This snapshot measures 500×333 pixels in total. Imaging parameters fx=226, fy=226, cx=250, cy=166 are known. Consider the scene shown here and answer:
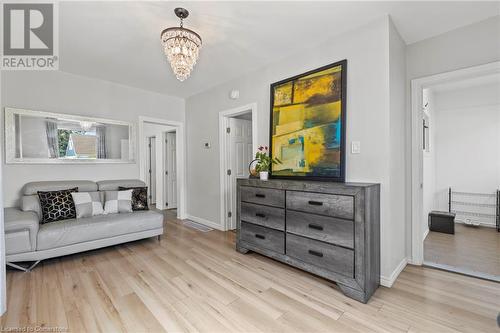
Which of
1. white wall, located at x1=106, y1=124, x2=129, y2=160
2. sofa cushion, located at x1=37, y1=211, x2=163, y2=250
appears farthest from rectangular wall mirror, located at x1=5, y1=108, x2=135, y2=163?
sofa cushion, located at x1=37, y1=211, x2=163, y2=250

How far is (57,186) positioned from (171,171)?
2.76 metres

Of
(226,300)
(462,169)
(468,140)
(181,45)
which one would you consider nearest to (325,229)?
(226,300)

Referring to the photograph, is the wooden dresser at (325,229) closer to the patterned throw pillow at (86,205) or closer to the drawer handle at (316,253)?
the drawer handle at (316,253)

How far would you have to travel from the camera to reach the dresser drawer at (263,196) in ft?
8.05

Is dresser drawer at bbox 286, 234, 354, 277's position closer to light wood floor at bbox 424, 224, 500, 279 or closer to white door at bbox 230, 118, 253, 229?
light wood floor at bbox 424, 224, 500, 279

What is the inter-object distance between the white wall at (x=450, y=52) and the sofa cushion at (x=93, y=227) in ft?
11.1

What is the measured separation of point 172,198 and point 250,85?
383 cm

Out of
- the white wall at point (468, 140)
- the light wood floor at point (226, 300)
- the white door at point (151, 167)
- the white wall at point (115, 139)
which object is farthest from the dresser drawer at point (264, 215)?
the white door at point (151, 167)

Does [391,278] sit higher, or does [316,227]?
[316,227]

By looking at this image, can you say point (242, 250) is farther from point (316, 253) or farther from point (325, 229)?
point (325, 229)

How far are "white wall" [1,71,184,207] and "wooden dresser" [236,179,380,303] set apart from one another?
9.16ft

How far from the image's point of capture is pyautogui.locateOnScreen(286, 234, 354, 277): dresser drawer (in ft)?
6.40

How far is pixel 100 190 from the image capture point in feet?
11.3

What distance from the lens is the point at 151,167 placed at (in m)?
6.32
